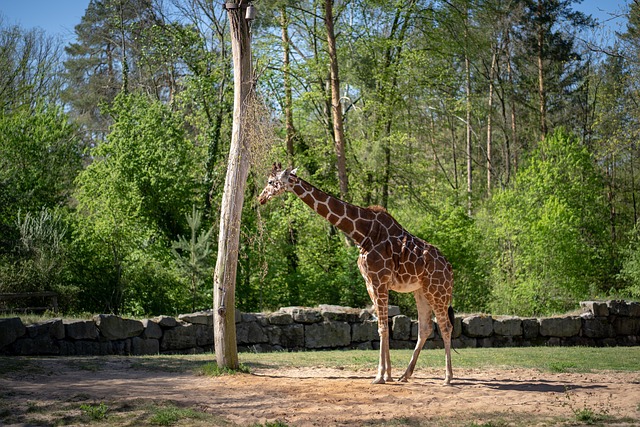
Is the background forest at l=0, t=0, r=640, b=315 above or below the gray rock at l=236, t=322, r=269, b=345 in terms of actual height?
above

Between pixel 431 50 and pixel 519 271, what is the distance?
28.6 ft

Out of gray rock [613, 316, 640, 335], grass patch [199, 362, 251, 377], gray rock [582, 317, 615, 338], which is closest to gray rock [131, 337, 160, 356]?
grass patch [199, 362, 251, 377]

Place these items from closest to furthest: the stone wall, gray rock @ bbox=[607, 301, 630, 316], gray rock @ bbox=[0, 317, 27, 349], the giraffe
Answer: the giraffe
gray rock @ bbox=[0, 317, 27, 349]
the stone wall
gray rock @ bbox=[607, 301, 630, 316]

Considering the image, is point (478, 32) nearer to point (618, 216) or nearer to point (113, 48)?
point (618, 216)

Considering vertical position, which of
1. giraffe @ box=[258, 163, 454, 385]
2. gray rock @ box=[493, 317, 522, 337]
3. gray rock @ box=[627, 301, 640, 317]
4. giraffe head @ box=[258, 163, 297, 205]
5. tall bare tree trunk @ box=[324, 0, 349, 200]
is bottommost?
gray rock @ box=[493, 317, 522, 337]

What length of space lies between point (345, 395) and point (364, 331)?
833cm

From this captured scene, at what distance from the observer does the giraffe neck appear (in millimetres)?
11430

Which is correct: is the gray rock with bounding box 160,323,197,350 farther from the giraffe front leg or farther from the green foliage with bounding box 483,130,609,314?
the green foliage with bounding box 483,130,609,314

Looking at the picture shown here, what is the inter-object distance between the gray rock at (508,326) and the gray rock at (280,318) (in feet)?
18.1

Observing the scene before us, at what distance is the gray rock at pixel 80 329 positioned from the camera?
14477mm

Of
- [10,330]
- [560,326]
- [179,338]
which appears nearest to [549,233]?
[560,326]

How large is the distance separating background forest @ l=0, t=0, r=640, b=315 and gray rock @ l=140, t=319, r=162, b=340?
3.51 meters

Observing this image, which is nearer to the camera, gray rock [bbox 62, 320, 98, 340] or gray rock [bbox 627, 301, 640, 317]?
gray rock [bbox 62, 320, 98, 340]

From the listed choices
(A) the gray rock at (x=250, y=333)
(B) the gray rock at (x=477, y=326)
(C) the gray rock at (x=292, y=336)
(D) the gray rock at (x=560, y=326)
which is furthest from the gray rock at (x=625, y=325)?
(A) the gray rock at (x=250, y=333)
